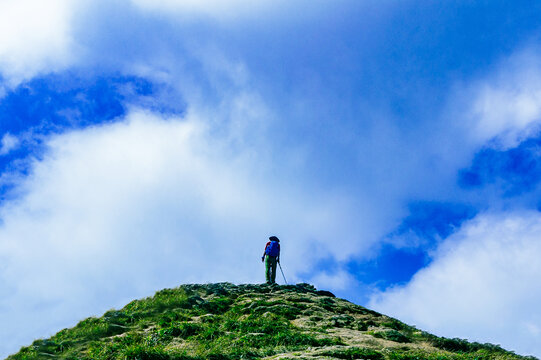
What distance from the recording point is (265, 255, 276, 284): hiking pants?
27.5m

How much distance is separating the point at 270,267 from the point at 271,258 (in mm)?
574

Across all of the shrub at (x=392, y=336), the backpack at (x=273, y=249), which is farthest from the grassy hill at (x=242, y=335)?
the backpack at (x=273, y=249)

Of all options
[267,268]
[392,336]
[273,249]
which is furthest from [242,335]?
[267,268]

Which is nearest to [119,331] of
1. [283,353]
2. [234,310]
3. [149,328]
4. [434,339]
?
[149,328]

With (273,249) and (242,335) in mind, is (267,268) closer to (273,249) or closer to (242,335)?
(273,249)

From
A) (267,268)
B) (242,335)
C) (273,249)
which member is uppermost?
(273,249)

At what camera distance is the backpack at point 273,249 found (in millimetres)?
27406

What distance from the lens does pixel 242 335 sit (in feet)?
45.4

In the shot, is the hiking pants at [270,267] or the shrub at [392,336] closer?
the shrub at [392,336]

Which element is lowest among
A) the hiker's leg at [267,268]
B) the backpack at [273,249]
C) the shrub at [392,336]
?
the shrub at [392,336]

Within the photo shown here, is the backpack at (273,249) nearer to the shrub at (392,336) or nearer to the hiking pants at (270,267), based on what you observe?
the hiking pants at (270,267)

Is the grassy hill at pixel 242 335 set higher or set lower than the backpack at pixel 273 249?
lower

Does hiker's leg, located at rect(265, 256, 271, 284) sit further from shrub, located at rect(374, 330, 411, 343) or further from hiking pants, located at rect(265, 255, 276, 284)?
shrub, located at rect(374, 330, 411, 343)

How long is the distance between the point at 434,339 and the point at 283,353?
6.94 metres
